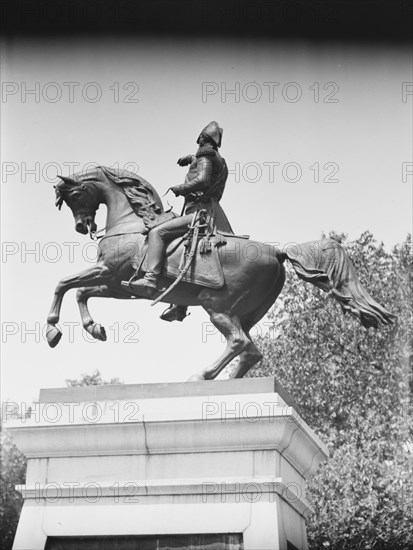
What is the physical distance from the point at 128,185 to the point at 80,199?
1.96ft

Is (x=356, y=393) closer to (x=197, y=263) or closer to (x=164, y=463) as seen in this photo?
(x=197, y=263)

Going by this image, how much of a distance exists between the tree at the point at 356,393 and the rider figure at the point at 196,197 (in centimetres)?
1450

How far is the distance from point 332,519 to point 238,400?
16.0 m

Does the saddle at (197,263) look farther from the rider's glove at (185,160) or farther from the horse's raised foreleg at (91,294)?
the rider's glove at (185,160)

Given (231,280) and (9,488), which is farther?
(9,488)

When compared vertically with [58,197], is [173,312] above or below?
below

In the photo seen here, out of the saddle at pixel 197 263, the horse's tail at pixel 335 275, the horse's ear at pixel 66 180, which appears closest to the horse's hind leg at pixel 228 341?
the saddle at pixel 197 263

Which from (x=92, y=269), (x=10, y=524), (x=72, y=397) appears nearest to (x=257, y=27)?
(x=92, y=269)

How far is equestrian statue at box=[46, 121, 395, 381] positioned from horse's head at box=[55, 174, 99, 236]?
41cm

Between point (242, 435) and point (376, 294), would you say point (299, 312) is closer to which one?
point (376, 294)

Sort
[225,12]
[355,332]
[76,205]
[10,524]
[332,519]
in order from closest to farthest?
[225,12] → [76,205] → [332,519] → [355,332] → [10,524]

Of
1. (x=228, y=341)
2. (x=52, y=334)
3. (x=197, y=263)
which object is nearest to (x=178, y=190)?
(x=197, y=263)

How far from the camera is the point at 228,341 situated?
948 cm

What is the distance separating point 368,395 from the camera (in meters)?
24.2
